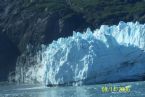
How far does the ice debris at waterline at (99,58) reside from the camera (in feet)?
313

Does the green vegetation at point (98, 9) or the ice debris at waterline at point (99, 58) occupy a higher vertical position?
the green vegetation at point (98, 9)

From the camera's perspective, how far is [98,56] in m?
95.5

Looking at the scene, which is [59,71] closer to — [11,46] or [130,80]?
[130,80]

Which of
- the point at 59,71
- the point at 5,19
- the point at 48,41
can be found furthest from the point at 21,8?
the point at 59,71

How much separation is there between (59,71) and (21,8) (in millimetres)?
71555

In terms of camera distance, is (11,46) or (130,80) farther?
(11,46)

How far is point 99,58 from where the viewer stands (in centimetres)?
9550

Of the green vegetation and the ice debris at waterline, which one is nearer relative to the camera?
the ice debris at waterline

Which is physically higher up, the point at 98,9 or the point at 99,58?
the point at 98,9

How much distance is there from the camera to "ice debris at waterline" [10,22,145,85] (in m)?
95.3

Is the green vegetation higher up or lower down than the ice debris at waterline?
higher up

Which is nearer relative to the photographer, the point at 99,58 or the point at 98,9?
the point at 99,58

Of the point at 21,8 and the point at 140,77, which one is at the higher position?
the point at 21,8

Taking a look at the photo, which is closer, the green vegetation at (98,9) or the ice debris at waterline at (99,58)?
the ice debris at waterline at (99,58)
